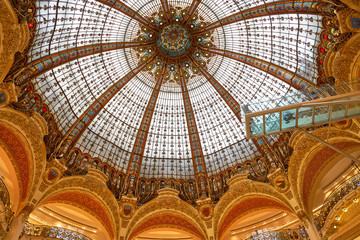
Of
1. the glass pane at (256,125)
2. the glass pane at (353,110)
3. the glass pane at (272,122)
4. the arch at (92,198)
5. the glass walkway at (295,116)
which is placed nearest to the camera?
the glass walkway at (295,116)

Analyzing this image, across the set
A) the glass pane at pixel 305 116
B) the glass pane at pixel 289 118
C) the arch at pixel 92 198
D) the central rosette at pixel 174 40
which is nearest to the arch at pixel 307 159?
the glass pane at pixel 305 116

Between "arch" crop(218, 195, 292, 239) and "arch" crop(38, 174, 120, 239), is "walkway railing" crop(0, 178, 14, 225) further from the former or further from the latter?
"arch" crop(218, 195, 292, 239)

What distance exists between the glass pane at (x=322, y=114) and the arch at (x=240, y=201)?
8.10 meters

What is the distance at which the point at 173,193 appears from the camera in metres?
19.2

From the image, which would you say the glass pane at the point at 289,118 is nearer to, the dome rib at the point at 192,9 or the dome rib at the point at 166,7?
the dome rib at the point at 192,9

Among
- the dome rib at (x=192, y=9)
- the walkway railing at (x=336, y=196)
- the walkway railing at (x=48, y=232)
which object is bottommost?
the walkway railing at (x=48, y=232)

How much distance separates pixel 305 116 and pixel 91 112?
15.0 meters

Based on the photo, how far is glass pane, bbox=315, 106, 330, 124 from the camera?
Result: 1135cm

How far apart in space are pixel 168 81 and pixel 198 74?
8.72 ft

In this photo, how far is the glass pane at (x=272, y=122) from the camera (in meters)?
11.5

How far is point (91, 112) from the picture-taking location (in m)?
19.9

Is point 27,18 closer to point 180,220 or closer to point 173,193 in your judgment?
point 173,193

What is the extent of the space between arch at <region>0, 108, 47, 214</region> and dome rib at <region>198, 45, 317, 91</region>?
13844 mm

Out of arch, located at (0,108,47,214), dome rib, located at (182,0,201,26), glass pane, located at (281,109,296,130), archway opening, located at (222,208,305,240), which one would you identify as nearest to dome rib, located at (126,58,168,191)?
dome rib, located at (182,0,201,26)
